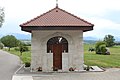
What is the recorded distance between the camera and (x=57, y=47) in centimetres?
2294

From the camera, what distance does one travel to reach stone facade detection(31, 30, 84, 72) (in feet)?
74.3

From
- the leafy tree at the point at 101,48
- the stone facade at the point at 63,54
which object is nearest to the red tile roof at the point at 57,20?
the stone facade at the point at 63,54

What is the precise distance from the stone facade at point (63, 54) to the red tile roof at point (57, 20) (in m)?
0.59

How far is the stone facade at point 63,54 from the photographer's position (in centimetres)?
2266

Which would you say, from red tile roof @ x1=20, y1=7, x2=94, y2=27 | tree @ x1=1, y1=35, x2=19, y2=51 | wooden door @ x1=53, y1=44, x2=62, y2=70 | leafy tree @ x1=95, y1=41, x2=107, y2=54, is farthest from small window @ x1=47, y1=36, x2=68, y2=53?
tree @ x1=1, y1=35, x2=19, y2=51

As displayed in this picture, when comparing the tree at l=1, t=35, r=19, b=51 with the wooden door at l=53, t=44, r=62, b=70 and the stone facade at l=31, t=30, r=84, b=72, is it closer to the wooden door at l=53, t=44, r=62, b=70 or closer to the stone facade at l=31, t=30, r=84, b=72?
the stone facade at l=31, t=30, r=84, b=72

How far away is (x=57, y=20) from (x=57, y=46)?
1946 millimetres

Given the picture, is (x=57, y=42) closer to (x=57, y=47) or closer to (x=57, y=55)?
(x=57, y=47)

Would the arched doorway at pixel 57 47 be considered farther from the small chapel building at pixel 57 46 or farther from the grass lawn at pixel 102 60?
the grass lawn at pixel 102 60

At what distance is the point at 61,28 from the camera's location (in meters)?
22.3

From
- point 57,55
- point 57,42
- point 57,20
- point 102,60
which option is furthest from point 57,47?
point 102,60

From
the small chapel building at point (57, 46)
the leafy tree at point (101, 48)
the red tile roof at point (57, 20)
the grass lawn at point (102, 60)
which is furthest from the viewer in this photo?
the leafy tree at point (101, 48)

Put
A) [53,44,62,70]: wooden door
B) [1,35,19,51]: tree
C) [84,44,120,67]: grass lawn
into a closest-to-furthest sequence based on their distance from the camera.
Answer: [53,44,62,70]: wooden door, [84,44,120,67]: grass lawn, [1,35,19,51]: tree

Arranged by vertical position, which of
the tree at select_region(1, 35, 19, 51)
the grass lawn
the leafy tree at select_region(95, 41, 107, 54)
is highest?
the tree at select_region(1, 35, 19, 51)
